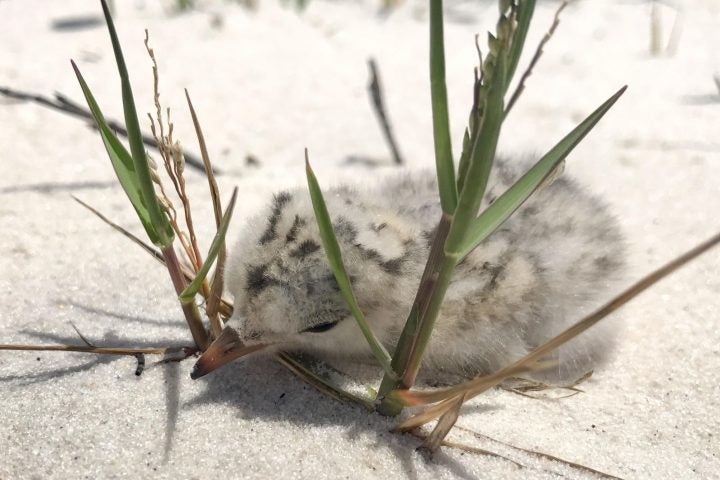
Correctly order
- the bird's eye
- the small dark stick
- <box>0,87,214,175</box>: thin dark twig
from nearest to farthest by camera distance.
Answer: the bird's eye
<box>0,87,214,175</box>: thin dark twig
the small dark stick

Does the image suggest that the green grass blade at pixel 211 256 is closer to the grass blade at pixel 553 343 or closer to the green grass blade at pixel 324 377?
the green grass blade at pixel 324 377

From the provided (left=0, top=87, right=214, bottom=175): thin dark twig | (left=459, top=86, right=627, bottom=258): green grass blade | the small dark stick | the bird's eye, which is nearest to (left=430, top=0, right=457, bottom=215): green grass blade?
(left=459, top=86, right=627, bottom=258): green grass blade

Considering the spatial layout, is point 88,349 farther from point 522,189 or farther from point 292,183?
point 292,183

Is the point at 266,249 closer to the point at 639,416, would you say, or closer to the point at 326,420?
the point at 326,420

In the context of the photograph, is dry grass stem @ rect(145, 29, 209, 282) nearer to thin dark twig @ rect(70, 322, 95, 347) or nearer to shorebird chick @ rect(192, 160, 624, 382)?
shorebird chick @ rect(192, 160, 624, 382)

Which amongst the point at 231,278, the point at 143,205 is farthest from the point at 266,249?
the point at 143,205
